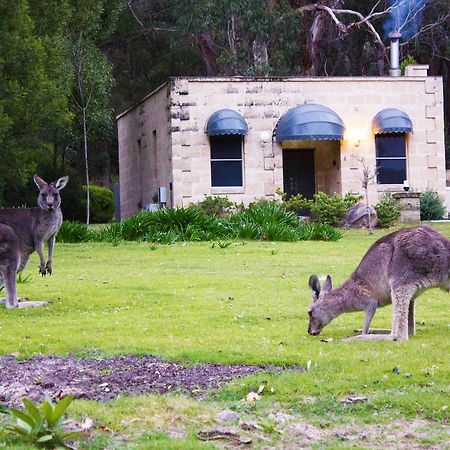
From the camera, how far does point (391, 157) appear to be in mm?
33438

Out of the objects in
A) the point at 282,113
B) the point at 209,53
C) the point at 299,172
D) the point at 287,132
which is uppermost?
the point at 209,53

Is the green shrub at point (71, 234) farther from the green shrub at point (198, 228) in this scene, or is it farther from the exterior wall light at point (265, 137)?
the exterior wall light at point (265, 137)

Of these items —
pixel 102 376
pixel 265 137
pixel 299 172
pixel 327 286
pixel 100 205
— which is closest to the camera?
pixel 102 376

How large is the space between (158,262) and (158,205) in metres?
15.2

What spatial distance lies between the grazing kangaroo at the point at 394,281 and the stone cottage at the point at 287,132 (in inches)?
843

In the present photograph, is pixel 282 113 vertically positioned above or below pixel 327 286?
above

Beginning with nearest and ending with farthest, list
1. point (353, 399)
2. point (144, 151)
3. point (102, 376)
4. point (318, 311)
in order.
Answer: point (353, 399)
point (102, 376)
point (318, 311)
point (144, 151)

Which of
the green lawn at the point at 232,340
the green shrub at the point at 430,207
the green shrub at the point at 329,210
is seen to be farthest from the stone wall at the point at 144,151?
the green lawn at the point at 232,340

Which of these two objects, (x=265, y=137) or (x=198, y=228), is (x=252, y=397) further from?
(x=265, y=137)

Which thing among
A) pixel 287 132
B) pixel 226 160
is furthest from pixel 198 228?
pixel 226 160

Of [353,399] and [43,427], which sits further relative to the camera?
[353,399]

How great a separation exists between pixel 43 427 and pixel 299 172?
29676 millimetres

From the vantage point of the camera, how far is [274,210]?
25.6 meters

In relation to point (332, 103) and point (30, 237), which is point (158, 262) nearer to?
point (30, 237)
